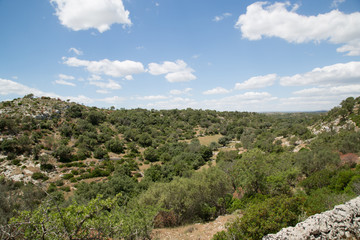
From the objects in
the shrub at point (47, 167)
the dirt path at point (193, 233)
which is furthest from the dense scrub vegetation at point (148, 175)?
the dirt path at point (193, 233)

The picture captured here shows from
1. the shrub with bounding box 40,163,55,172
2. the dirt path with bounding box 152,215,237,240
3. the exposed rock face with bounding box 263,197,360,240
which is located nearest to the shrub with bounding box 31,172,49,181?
the shrub with bounding box 40,163,55,172

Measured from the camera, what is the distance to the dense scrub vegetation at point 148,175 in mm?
8258

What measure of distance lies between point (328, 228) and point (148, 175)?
29.1m

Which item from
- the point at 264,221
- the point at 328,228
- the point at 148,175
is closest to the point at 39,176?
the point at 148,175

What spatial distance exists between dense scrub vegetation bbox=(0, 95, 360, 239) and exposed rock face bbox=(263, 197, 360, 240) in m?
2.11

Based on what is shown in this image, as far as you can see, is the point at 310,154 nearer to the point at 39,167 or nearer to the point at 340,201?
the point at 340,201

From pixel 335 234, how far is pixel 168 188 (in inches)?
474

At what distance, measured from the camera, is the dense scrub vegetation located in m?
8.26

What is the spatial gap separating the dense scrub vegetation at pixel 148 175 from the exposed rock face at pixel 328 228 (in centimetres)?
211

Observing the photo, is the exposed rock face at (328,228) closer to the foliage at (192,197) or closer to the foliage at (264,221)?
the foliage at (264,221)

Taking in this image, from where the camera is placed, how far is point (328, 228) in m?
6.28

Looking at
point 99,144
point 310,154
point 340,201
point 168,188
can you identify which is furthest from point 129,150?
point 340,201

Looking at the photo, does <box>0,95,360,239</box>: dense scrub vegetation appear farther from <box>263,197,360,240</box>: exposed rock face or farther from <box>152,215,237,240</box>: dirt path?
<box>263,197,360,240</box>: exposed rock face

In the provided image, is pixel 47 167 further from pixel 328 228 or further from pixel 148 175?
pixel 328 228
